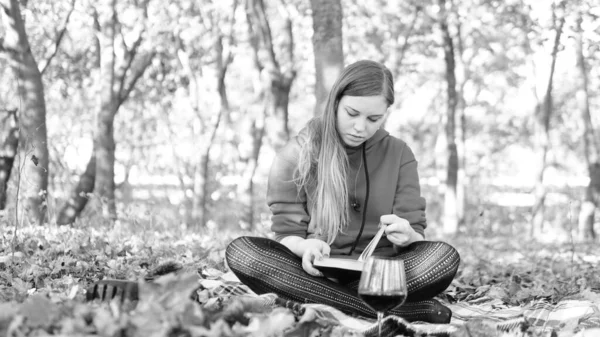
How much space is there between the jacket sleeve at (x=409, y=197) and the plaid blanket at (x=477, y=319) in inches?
20.7

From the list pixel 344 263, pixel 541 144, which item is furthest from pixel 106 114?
pixel 541 144

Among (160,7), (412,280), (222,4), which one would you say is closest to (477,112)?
(222,4)

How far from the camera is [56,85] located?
1411cm

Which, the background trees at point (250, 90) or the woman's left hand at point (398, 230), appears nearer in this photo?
the woman's left hand at point (398, 230)

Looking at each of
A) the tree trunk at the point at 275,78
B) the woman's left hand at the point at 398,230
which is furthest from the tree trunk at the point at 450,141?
the woman's left hand at the point at 398,230

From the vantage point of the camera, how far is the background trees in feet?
29.1

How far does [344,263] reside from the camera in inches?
126

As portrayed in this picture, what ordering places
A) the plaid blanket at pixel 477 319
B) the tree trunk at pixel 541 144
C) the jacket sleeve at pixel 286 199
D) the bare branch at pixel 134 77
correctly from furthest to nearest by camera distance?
the tree trunk at pixel 541 144, the bare branch at pixel 134 77, the jacket sleeve at pixel 286 199, the plaid blanket at pixel 477 319

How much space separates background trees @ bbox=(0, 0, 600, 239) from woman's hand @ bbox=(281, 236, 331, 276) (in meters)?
1.78

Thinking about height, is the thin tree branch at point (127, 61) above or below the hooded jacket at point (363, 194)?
above

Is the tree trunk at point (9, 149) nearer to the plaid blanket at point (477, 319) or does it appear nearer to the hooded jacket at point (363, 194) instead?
the plaid blanket at point (477, 319)

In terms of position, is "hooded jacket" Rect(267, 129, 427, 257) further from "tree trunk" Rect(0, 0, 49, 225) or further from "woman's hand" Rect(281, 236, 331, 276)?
"tree trunk" Rect(0, 0, 49, 225)

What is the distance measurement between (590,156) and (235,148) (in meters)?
7.98

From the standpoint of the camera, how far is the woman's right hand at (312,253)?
11.3ft
